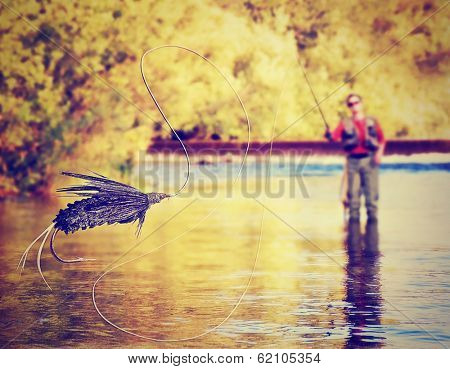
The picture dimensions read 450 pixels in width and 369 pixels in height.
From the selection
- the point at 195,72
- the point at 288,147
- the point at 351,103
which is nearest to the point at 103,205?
the point at 351,103

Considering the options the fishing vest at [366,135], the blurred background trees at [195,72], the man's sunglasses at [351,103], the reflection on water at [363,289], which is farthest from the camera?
the blurred background trees at [195,72]

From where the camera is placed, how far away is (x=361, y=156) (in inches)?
361

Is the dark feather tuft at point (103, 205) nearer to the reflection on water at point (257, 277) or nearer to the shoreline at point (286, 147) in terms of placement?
the reflection on water at point (257, 277)

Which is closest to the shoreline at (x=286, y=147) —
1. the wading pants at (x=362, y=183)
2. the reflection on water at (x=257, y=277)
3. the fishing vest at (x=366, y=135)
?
the reflection on water at (x=257, y=277)

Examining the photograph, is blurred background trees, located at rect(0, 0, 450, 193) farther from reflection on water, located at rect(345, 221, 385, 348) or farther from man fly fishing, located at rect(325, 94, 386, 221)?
reflection on water, located at rect(345, 221, 385, 348)

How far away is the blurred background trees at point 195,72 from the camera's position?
10.9 meters

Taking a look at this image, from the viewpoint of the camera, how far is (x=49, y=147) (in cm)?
1180

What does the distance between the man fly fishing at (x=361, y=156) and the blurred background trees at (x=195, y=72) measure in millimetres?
1251

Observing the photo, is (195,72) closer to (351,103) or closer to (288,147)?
(288,147)

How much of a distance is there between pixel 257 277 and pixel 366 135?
2061 millimetres

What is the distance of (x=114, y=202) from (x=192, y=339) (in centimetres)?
107

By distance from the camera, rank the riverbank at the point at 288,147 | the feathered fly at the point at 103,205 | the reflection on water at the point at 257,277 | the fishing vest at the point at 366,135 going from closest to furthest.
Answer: the reflection on water at the point at 257,277 → the feathered fly at the point at 103,205 → the fishing vest at the point at 366,135 → the riverbank at the point at 288,147

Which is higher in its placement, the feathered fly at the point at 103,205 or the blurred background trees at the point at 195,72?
the blurred background trees at the point at 195,72

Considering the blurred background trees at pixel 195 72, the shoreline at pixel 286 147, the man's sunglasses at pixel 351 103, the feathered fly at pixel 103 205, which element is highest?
the blurred background trees at pixel 195 72
